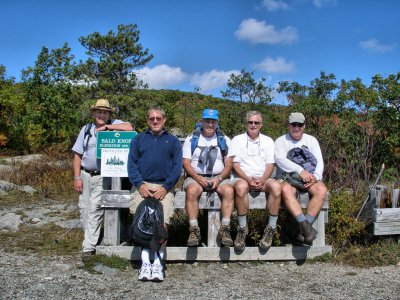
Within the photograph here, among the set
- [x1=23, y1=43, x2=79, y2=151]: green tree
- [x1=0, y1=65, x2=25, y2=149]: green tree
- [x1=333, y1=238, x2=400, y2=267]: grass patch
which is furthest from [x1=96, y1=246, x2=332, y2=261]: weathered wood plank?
[x1=0, y1=65, x2=25, y2=149]: green tree

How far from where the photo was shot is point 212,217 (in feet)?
17.0

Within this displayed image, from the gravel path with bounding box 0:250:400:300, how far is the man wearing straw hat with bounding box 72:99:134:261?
391 mm

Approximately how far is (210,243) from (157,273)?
3.01ft

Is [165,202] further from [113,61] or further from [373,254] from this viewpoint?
[113,61]

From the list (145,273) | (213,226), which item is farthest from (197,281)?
(213,226)

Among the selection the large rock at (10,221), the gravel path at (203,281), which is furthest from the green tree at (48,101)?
the gravel path at (203,281)

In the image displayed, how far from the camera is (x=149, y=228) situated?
15.1 ft

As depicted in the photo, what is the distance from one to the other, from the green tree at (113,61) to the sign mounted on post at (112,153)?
45.6 feet

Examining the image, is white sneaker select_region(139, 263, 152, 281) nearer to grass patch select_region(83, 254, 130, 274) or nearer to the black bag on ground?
grass patch select_region(83, 254, 130, 274)

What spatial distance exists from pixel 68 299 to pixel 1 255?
1892 mm

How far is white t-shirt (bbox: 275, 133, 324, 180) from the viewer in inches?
207

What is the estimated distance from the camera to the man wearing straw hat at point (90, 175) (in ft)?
17.2

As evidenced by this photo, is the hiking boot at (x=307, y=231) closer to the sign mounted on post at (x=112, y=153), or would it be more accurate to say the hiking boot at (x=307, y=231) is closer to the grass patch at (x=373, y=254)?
the grass patch at (x=373, y=254)

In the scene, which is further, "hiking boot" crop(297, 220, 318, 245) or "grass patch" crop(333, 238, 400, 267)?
"grass patch" crop(333, 238, 400, 267)
